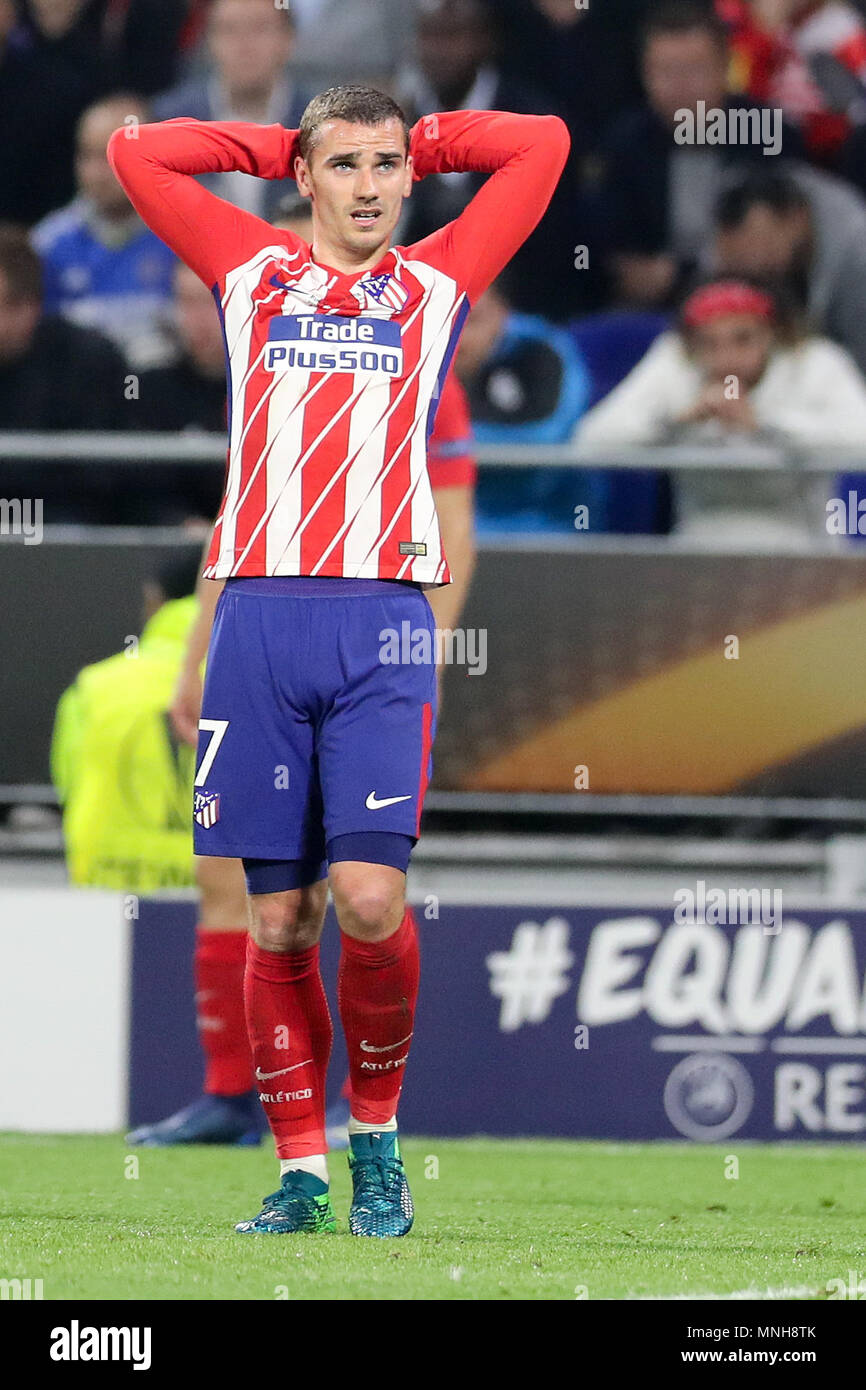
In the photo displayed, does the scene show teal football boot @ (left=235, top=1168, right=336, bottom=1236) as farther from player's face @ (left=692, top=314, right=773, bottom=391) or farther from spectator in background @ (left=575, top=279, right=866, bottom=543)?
player's face @ (left=692, top=314, right=773, bottom=391)

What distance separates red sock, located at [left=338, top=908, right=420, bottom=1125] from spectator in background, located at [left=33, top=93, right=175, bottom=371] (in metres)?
5.86

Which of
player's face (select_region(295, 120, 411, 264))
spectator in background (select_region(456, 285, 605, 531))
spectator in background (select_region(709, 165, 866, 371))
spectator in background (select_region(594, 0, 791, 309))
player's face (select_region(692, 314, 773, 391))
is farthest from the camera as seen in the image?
spectator in background (select_region(594, 0, 791, 309))

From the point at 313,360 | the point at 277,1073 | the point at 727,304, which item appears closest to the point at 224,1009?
the point at 277,1073

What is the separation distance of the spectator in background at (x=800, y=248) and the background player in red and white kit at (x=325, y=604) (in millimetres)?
5120

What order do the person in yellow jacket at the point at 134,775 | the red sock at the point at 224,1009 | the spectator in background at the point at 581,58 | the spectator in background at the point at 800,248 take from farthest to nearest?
the spectator in background at the point at 581,58 → the spectator in background at the point at 800,248 → the person in yellow jacket at the point at 134,775 → the red sock at the point at 224,1009

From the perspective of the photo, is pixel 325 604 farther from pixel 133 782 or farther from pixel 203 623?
pixel 133 782

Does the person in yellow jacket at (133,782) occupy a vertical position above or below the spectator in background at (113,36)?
below

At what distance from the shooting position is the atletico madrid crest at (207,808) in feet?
14.4

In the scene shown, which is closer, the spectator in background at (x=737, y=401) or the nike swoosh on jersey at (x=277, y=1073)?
the nike swoosh on jersey at (x=277, y=1073)

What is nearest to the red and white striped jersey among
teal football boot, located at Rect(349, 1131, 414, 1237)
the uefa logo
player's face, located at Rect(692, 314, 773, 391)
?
teal football boot, located at Rect(349, 1131, 414, 1237)

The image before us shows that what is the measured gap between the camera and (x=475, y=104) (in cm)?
995

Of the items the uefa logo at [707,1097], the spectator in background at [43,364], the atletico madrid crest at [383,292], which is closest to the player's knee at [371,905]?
the atletico madrid crest at [383,292]

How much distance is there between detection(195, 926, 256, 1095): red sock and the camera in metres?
6.46

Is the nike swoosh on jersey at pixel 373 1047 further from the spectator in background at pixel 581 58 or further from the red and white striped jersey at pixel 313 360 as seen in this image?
the spectator in background at pixel 581 58
